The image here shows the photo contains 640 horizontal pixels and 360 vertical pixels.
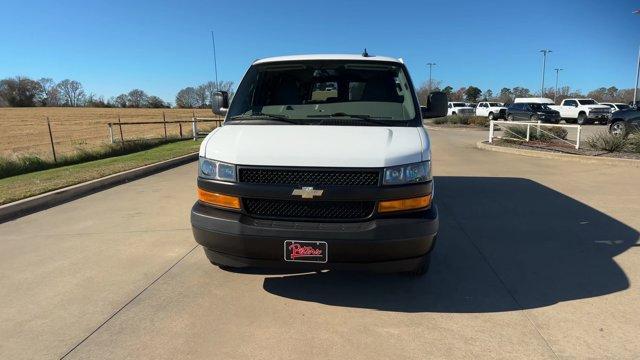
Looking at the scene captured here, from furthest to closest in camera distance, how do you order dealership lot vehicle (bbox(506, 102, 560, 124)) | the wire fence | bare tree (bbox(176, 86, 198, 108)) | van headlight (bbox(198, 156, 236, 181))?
bare tree (bbox(176, 86, 198, 108)) → dealership lot vehicle (bbox(506, 102, 560, 124)) → the wire fence → van headlight (bbox(198, 156, 236, 181))

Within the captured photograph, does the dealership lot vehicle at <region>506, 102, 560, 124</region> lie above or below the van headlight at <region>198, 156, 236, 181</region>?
below

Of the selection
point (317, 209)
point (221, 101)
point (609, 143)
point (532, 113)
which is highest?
point (221, 101)

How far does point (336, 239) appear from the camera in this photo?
3244 mm

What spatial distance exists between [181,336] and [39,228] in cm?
397

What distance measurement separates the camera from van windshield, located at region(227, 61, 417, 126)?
4398 millimetres

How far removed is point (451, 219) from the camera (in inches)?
243

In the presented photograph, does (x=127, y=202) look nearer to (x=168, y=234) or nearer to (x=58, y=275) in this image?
(x=168, y=234)

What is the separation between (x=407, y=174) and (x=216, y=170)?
1441 mm

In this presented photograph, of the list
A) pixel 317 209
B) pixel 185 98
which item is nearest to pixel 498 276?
pixel 317 209

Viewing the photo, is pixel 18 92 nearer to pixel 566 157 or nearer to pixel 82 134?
pixel 82 134

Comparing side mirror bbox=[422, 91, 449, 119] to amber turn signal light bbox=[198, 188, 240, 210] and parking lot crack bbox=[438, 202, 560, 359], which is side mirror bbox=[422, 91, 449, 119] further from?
amber turn signal light bbox=[198, 188, 240, 210]

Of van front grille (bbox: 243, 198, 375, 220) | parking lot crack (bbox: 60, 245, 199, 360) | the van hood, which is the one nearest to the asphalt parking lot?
parking lot crack (bbox: 60, 245, 199, 360)

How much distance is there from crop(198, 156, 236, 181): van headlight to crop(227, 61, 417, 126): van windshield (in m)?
0.80

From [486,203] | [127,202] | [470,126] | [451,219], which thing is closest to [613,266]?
[451,219]
